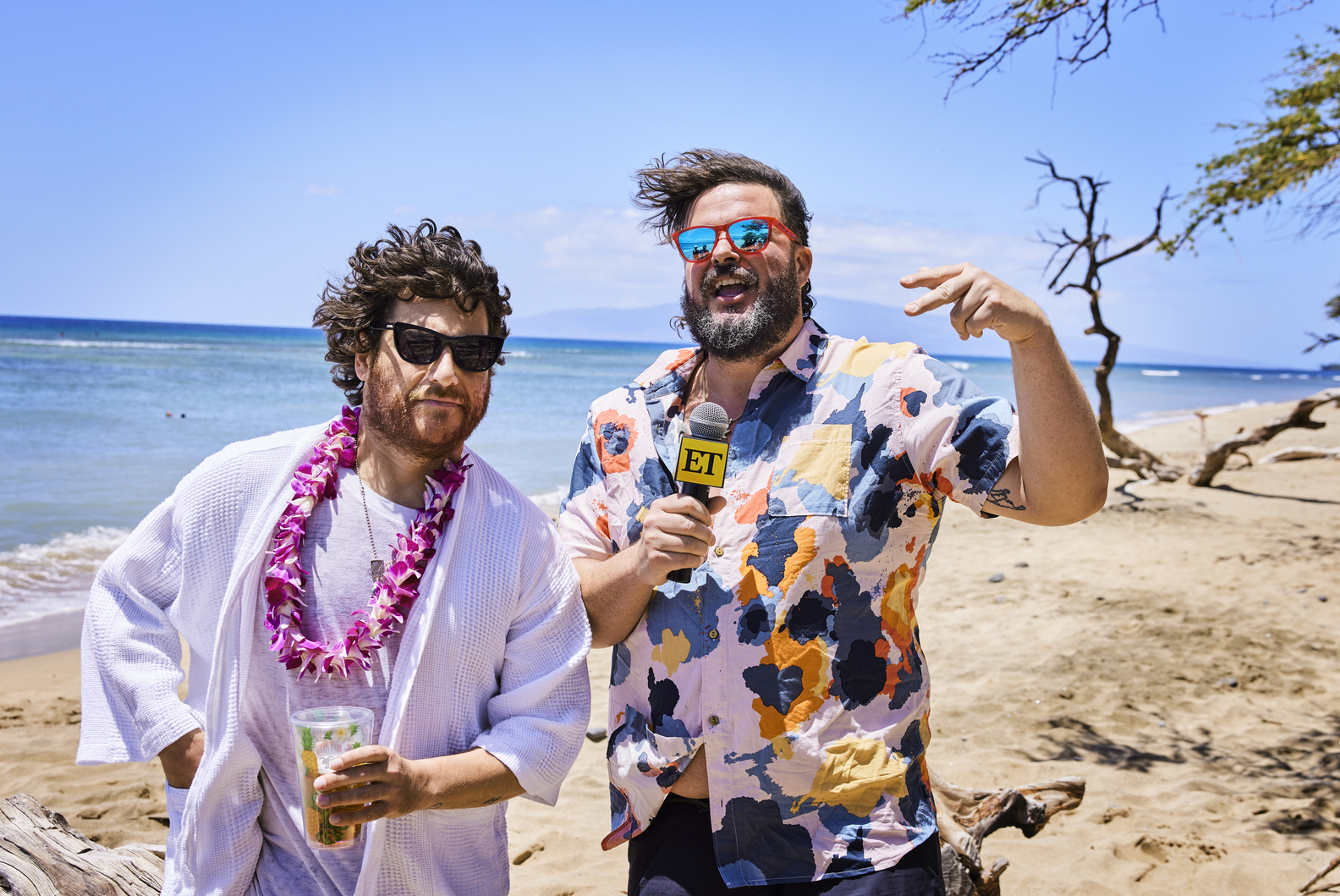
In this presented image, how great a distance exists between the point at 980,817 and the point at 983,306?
7.64 feet

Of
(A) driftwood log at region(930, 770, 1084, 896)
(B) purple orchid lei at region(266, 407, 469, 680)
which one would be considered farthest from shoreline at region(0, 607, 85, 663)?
(A) driftwood log at region(930, 770, 1084, 896)

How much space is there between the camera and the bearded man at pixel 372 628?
194 cm

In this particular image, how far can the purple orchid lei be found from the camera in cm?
198

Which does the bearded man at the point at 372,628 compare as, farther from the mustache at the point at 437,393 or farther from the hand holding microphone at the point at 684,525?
the hand holding microphone at the point at 684,525

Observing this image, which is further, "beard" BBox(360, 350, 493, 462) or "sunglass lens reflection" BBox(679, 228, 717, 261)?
"sunglass lens reflection" BBox(679, 228, 717, 261)

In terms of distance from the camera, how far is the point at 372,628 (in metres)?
2.00

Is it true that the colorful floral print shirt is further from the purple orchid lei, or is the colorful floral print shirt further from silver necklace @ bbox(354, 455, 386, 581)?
silver necklace @ bbox(354, 455, 386, 581)

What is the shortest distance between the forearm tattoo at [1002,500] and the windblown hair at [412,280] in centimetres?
130

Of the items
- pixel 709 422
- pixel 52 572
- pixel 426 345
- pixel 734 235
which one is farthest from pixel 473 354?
pixel 52 572

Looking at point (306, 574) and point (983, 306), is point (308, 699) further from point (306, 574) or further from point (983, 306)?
point (983, 306)

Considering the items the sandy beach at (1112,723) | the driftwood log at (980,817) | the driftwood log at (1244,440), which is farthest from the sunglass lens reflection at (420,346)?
the driftwood log at (1244,440)

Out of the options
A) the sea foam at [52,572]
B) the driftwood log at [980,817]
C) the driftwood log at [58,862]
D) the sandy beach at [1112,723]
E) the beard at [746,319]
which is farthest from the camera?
the sea foam at [52,572]

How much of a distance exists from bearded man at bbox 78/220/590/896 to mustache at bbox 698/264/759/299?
600 mm

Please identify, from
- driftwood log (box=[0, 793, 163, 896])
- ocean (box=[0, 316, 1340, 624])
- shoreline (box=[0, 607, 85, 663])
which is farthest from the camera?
ocean (box=[0, 316, 1340, 624])
